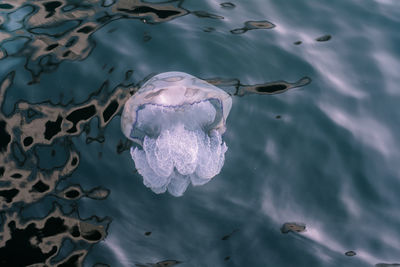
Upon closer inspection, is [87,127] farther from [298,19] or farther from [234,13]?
[298,19]

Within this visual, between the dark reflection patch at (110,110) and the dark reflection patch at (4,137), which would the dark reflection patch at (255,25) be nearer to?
the dark reflection patch at (110,110)

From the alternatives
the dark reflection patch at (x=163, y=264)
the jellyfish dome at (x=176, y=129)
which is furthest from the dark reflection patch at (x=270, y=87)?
the dark reflection patch at (x=163, y=264)

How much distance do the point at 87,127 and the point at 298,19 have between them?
9.33 feet

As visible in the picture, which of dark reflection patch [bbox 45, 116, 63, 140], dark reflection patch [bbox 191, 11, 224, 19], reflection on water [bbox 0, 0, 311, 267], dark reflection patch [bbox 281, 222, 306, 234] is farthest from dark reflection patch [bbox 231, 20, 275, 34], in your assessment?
dark reflection patch [bbox 281, 222, 306, 234]

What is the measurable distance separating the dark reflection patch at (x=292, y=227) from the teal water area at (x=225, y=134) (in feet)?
0.04

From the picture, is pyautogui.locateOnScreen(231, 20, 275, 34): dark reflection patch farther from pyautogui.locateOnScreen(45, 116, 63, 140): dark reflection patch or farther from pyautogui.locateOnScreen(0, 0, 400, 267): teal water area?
pyautogui.locateOnScreen(45, 116, 63, 140): dark reflection patch

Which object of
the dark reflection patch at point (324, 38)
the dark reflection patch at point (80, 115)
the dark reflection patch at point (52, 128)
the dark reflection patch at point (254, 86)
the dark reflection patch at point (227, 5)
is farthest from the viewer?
the dark reflection patch at point (227, 5)

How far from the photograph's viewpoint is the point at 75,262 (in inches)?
156

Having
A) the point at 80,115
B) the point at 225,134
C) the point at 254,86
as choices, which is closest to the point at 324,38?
the point at 254,86

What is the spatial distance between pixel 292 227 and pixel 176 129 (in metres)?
1.44

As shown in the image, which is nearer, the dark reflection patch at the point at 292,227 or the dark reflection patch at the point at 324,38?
the dark reflection patch at the point at 292,227

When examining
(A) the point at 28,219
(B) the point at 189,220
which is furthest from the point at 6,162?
(B) the point at 189,220

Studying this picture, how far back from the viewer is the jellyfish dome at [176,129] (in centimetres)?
464

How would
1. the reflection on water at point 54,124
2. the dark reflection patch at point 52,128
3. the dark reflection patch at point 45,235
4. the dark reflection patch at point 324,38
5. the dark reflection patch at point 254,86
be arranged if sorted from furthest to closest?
the dark reflection patch at point 324,38 < the dark reflection patch at point 254,86 < the dark reflection patch at point 52,128 < the reflection on water at point 54,124 < the dark reflection patch at point 45,235
